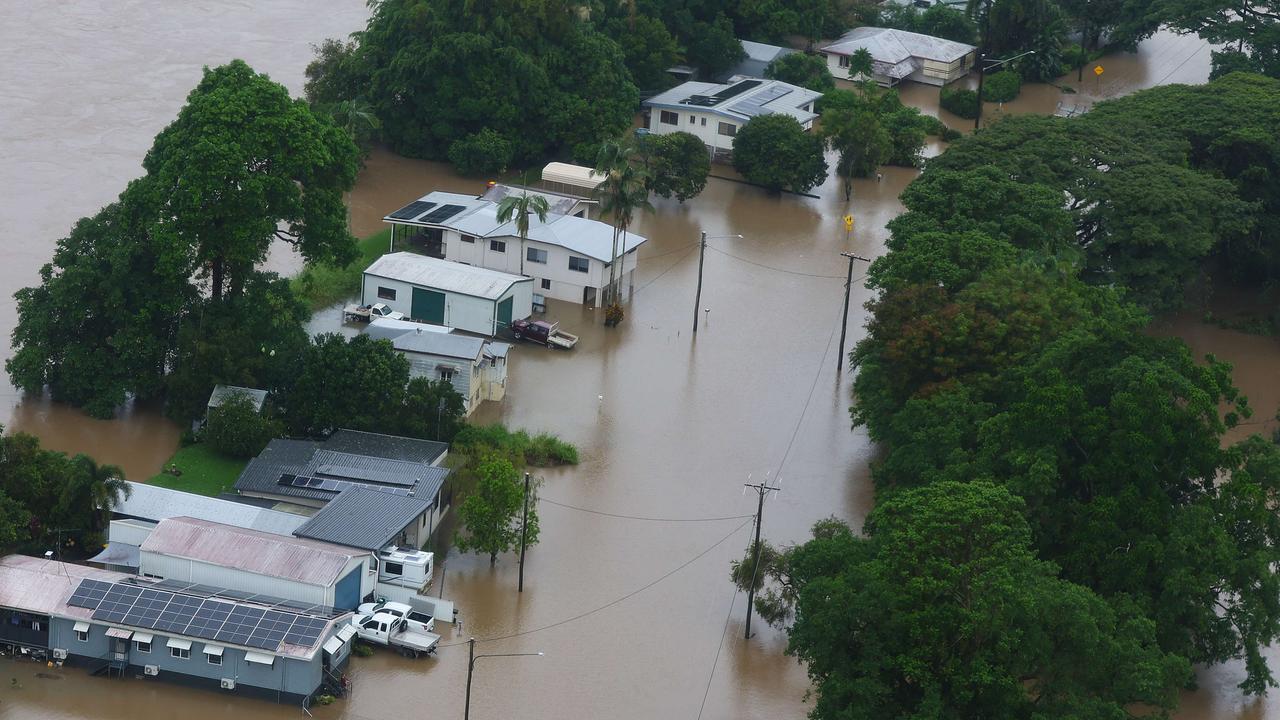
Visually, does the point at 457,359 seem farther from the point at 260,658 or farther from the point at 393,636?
the point at 260,658

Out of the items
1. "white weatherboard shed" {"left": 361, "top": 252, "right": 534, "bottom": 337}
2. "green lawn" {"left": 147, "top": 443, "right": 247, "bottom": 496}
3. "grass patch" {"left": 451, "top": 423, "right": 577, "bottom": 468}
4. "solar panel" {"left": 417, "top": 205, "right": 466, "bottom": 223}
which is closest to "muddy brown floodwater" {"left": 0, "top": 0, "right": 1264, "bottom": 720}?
"grass patch" {"left": 451, "top": 423, "right": 577, "bottom": 468}

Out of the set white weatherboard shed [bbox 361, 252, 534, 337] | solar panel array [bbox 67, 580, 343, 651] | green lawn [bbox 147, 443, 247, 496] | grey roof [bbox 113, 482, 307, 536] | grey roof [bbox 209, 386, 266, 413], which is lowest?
green lawn [bbox 147, 443, 247, 496]


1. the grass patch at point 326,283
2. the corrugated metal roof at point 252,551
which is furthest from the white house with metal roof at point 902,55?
the corrugated metal roof at point 252,551

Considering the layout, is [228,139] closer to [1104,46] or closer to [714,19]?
[714,19]

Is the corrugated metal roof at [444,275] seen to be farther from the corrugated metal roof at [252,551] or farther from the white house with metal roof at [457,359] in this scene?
the corrugated metal roof at [252,551]

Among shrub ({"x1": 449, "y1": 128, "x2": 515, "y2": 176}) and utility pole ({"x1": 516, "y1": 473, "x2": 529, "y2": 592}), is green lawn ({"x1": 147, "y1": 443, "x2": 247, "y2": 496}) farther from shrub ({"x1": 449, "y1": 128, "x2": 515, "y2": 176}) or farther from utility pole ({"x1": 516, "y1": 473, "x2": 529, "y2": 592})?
shrub ({"x1": 449, "y1": 128, "x2": 515, "y2": 176})

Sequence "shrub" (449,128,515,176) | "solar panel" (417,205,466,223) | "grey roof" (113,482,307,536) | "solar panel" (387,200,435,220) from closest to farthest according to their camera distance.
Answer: "grey roof" (113,482,307,536) → "solar panel" (417,205,466,223) → "solar panel" (387,200,435,220) → "shrub" (449,128,515,176)

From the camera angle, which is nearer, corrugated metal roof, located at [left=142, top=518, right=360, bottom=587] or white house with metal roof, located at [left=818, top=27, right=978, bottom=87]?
corrugated metal roof, located at [left=142, top=518, right=360, bottom=587]
